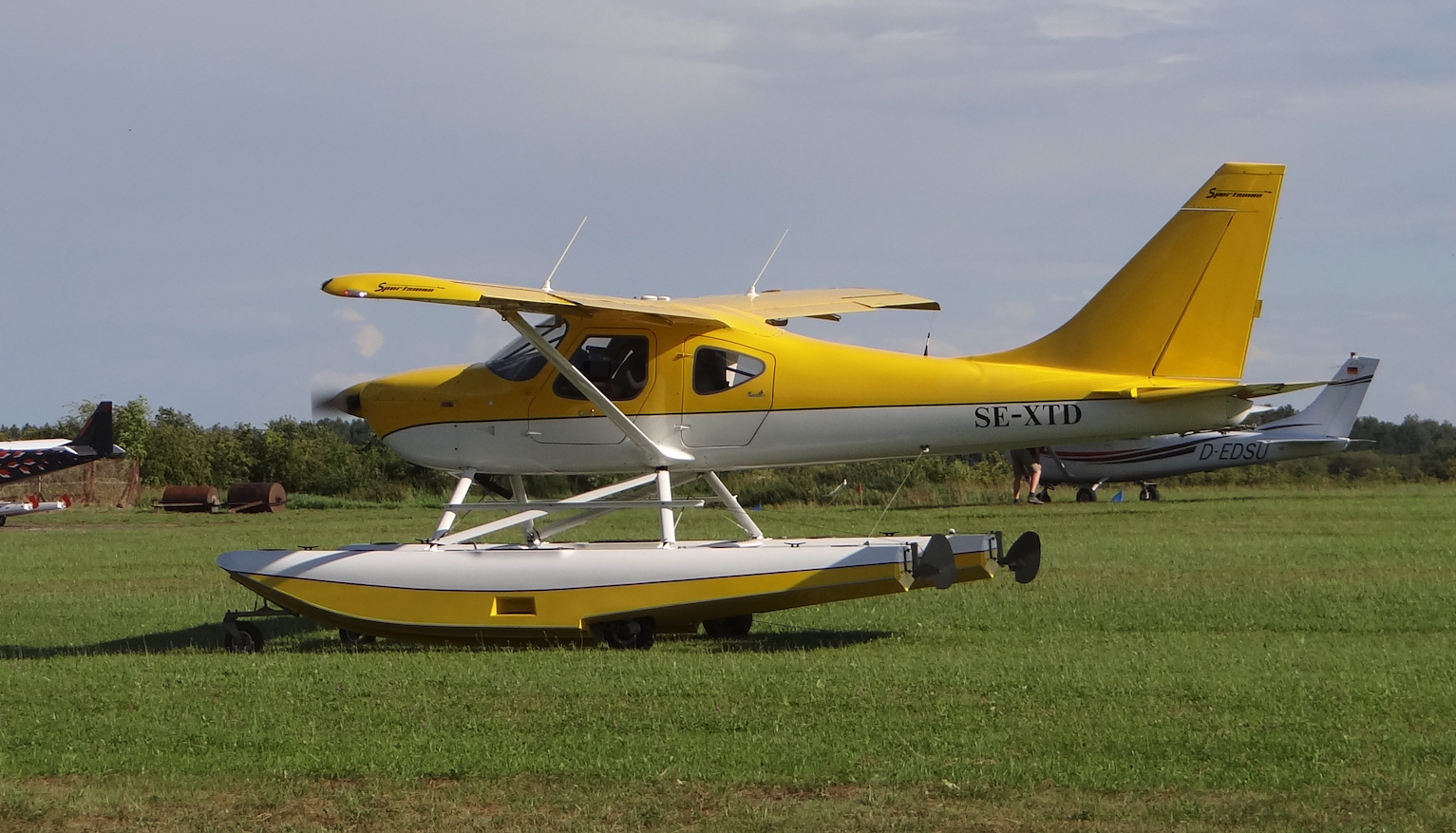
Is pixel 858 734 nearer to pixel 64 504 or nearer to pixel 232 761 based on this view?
pixel 232 761

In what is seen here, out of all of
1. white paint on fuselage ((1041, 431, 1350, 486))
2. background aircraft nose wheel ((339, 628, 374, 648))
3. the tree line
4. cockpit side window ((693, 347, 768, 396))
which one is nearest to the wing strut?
cockpit side window ((693, 347, 768, 396))

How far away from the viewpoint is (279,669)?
10.0 m

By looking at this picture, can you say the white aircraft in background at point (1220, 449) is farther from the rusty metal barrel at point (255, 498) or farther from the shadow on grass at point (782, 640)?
the shadow on grass at point (782, 640)

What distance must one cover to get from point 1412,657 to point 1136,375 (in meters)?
3.01

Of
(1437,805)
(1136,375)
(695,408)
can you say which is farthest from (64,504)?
(1437,805)

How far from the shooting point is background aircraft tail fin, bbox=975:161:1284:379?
1120cm

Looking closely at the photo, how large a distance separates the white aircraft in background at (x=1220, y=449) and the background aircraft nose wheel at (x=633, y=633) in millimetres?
31093

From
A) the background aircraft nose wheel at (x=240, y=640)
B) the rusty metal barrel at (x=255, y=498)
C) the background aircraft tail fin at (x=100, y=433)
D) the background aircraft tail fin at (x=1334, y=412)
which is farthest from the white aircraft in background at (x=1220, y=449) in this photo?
the background aircraft nose wheel at (x=240, y=640)

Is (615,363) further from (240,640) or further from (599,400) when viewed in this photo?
(240,640)

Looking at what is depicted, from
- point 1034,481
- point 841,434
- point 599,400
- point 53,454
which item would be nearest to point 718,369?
point 599,400

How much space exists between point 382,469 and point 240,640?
125 ft

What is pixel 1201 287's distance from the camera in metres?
11.3

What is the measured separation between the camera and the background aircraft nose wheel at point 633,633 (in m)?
11.4

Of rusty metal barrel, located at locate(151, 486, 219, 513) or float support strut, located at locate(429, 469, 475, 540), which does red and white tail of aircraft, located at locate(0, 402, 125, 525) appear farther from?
float support strut, located at locate(429, 469, 475, 540)
